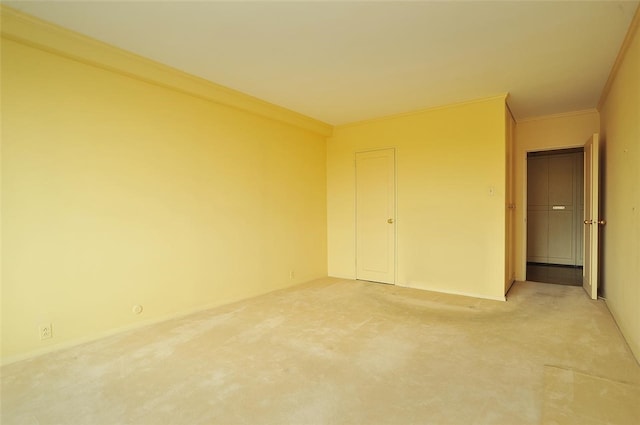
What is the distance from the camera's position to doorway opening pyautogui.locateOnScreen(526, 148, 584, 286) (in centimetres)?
632

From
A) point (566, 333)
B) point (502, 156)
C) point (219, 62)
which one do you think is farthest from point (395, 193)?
point (219, 62)

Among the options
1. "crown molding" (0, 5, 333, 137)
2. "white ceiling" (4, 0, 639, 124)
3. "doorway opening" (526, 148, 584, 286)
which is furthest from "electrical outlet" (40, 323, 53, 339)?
"doorway opening" (526, 148, 584, 286)

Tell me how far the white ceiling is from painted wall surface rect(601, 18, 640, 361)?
0.29 meters

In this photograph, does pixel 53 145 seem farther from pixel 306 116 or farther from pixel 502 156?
pixel 502 156

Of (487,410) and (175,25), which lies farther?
(175,25)

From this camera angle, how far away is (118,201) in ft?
10.2

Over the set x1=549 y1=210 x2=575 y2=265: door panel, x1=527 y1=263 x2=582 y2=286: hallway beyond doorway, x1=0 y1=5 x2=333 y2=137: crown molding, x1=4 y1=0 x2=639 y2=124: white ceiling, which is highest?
x1=4 y1=0 x2=639 y2=124: white ceiling

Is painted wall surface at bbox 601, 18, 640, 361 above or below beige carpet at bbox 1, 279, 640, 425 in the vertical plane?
above

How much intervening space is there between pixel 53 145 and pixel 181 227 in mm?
1335

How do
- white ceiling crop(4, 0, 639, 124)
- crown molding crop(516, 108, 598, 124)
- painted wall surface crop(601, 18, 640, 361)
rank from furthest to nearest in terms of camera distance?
crown molding crop(516, 108, 598, 124), painted wall surface crop(601, 18, 640, 361), white ceiling crop(4, 0, 639, 124)

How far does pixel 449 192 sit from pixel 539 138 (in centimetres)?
196

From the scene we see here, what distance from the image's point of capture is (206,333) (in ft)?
10.3

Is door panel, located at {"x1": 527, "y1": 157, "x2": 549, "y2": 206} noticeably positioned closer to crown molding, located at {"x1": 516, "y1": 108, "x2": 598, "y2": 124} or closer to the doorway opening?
the doorway opening

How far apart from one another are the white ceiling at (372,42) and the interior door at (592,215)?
78 centimetres
